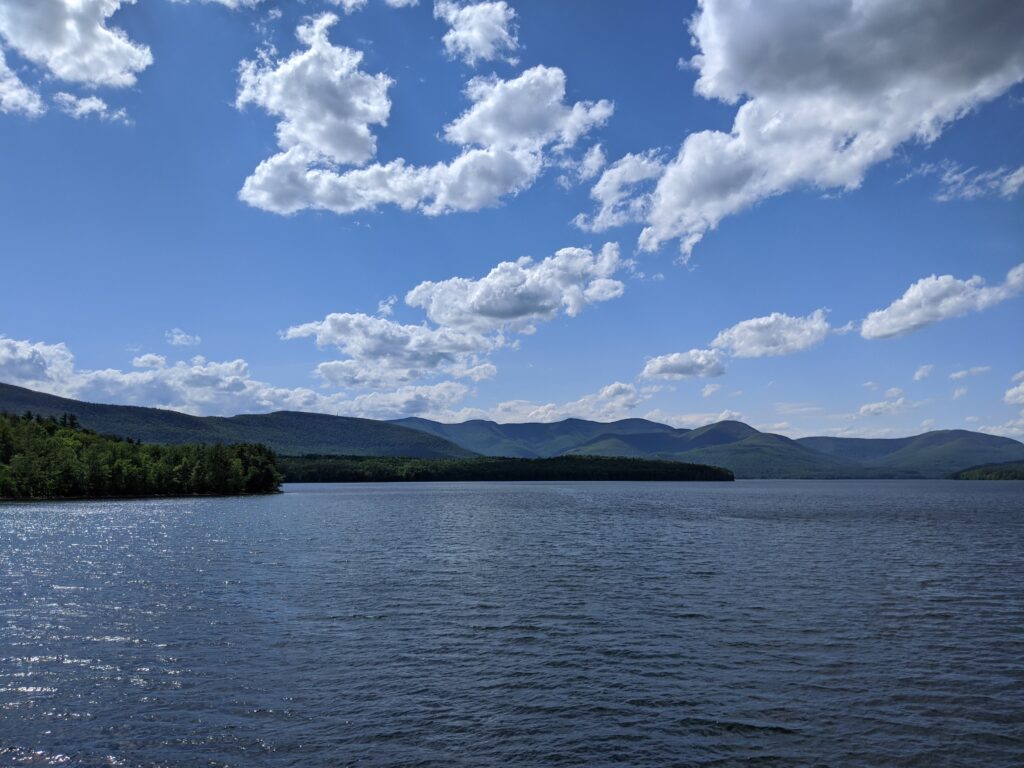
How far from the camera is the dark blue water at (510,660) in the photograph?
21.9m

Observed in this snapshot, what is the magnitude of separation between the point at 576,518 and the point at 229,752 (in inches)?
4184

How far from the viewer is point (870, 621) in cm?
3903

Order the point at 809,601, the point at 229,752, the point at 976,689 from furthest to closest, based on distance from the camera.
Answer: the point at 809,601 → the point at 976,689 → the point at 229,752

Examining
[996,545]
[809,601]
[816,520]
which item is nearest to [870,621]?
[809,601]

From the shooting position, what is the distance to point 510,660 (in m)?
31.4

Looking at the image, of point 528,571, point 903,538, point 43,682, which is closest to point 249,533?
point 528,571

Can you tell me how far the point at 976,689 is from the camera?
1084 inches

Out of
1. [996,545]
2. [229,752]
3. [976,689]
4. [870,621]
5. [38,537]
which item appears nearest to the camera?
[229,752]

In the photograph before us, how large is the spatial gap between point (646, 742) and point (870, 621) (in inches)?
945

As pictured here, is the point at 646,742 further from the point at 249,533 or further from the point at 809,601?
the point at 249,533

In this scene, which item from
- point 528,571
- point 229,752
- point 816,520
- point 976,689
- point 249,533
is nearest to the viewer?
point 229,752

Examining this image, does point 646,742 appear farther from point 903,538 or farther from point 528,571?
point 903,538

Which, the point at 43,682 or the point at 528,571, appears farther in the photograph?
the point at 528,571

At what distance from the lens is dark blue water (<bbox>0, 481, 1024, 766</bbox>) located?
2188cm
